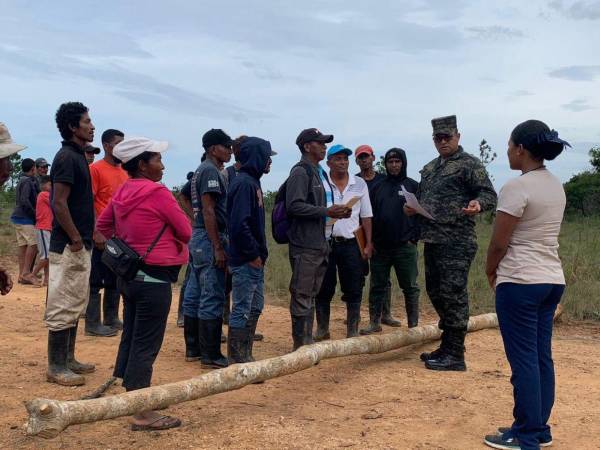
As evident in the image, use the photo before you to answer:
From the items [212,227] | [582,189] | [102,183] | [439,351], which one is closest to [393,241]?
[439,351]

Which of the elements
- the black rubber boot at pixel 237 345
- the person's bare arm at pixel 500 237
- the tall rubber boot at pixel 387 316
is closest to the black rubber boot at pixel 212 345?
the black rubber boot at pixel 237 345

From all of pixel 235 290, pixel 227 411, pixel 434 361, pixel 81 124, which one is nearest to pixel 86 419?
pixel 227 411

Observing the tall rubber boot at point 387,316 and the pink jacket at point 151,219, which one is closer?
the pink jacket at point 151,219

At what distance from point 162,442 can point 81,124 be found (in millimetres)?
2586

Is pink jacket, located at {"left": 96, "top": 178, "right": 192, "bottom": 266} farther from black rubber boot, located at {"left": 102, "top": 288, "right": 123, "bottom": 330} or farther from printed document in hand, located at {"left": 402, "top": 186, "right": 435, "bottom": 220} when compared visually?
black rubber boot, located at {"left": 102, "top": 288, "right": 123, "bottom": 330}

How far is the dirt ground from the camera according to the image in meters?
4.07

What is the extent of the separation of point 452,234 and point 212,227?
2072 millimetres

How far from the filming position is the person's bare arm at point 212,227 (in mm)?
5695

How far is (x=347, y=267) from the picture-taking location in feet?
22.4

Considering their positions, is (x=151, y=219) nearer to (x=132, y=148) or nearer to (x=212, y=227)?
(x=132, y=148)

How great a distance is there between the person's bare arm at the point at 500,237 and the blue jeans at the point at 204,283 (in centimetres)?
257

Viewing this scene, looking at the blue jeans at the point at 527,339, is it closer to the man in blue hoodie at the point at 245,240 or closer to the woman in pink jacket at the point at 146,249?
the woman in pink jacket at the point at 146,249

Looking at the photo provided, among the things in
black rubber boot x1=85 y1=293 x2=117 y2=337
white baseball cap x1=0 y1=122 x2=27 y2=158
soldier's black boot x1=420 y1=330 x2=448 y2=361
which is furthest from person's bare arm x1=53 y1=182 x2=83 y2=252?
soldier's black boot x1=420 y1=330 x2=448 y2=361

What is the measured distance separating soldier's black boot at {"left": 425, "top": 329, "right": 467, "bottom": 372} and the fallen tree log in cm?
54
